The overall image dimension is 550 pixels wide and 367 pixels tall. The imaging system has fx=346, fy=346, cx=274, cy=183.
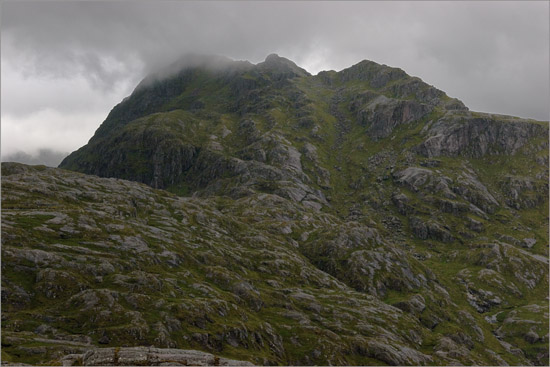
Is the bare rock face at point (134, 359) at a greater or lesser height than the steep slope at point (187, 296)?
greater

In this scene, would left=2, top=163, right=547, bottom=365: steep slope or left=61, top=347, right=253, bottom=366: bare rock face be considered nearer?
left=61, top=347, right=253, bottom=366: bare rock face

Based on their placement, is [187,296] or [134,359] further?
[187,296]

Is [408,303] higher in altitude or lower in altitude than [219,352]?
lower

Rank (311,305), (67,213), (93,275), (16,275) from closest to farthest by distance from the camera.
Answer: (16,275) < (93,275) < (67,213) < (311,305)

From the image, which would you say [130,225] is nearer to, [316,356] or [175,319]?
[175,319]

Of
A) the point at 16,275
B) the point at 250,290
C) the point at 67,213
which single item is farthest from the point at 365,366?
the point at 67,213

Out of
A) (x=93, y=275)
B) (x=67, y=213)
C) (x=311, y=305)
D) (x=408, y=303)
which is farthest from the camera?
(x=408, y=303)

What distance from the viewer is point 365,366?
114m

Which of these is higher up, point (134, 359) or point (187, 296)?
point (134, 359)

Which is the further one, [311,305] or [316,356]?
[311,305]

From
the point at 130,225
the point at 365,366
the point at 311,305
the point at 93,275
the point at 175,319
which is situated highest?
the point at 130,225

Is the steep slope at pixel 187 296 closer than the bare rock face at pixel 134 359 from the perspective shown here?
No

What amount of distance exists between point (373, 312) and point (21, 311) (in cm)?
12712

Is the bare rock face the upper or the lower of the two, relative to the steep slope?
upper
